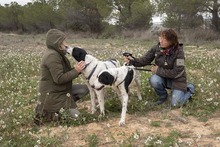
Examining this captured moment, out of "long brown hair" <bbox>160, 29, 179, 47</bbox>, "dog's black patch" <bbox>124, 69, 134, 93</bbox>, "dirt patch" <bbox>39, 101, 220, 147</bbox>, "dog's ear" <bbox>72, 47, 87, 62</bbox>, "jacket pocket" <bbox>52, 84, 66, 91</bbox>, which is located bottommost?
"dirt patch" <bbox>39, 101, 220, 147</bbox>

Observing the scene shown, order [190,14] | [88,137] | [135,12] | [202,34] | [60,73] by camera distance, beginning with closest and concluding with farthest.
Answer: [88,137]
[60,73]
[202,34]
[190,14]
[135,12]

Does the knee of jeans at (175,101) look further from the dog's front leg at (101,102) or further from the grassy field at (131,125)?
the dog's front leg at (101,102)

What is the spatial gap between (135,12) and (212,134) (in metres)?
30.9

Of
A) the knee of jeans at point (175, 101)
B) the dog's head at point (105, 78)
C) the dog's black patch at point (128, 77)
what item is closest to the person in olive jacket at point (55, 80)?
the dog's head at point (105, 78)

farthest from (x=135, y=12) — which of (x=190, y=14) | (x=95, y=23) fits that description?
(x=190, y=14)

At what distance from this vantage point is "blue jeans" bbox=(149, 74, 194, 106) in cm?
714

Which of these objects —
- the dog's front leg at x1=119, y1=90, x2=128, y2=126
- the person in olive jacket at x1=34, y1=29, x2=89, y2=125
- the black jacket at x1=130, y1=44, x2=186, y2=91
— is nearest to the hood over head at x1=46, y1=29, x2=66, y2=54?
the person in olive jacket at x1=34, y1=29, x2=89, y2=125

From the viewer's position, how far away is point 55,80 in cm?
636

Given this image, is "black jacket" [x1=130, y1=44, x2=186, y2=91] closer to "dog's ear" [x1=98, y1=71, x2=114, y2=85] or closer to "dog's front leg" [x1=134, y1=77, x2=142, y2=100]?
"dog's front leg" [x1=134, y1=77, x2=142, y2=100]

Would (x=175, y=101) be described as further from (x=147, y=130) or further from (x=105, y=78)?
(x=105, y=78)

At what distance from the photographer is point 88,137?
18.2ft

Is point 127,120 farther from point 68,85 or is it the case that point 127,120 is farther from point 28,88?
point 28,88

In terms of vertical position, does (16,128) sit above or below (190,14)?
below

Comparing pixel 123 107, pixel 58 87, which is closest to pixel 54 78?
pixel 58 87
